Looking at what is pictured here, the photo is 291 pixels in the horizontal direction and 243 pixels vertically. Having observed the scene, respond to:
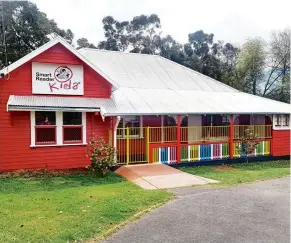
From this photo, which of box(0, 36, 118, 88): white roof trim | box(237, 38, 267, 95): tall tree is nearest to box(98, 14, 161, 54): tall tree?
box(237, 38, 267, 95): tall tree

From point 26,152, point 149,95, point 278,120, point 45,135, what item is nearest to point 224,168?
point 149,95

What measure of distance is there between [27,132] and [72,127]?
1810mm

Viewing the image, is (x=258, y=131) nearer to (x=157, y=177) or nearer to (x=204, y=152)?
(x=204, y=152)

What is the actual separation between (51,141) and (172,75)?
9921 mm

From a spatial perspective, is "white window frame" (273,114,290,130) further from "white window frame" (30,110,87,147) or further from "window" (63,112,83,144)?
"window" (63,112,83,144)

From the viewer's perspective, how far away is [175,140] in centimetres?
1609

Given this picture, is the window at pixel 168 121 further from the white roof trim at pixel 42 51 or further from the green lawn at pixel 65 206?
the green lawn at pixel 65 206

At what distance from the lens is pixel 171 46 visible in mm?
44188

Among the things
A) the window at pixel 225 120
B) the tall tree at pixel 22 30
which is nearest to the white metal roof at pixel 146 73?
the window at pixel 225 120

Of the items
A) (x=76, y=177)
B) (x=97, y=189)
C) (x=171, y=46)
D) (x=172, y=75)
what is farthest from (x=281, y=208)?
(x=171, y=46)

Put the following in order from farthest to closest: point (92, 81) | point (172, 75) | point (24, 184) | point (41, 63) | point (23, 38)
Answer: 1. point (23, 38)
2. point (172, 75)
3. point (92, 81)
4. point (41, 63)
5. point (24, 184)

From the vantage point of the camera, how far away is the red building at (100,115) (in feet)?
42.0

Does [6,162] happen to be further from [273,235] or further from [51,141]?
[273,235]

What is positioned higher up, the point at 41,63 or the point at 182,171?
the point at 41,63
